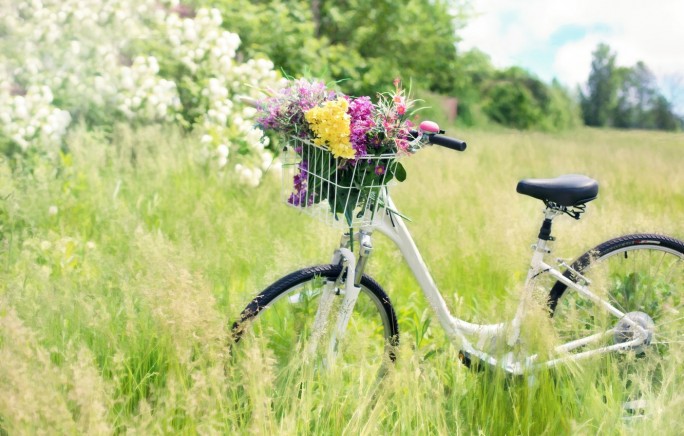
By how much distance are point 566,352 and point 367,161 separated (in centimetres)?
108

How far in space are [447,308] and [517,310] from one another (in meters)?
0.30

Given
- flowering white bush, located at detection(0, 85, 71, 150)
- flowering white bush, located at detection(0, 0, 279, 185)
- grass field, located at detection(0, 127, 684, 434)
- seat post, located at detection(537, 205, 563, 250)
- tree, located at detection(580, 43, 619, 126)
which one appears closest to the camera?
grass field, located at detection(0, 127, 684, 434)

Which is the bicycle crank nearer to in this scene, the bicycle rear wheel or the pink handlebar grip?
the bicycle rear wheel

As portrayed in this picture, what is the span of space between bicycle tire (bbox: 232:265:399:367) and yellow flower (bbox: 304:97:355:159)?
0.51 m

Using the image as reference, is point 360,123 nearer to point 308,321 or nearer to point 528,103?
point 308,321

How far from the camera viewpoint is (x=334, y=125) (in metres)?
2.34

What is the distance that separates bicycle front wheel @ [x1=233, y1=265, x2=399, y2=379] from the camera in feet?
8.58

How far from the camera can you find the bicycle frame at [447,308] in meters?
2.71

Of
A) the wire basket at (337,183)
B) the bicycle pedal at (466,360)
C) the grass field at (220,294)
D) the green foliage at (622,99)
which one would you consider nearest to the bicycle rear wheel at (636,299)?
the grass field at (220,294)

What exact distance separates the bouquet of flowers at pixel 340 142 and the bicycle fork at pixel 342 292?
0.19m

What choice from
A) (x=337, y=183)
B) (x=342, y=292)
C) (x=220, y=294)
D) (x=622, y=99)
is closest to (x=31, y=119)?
(x=220, y=294)

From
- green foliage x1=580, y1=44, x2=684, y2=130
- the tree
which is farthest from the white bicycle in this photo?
the tree

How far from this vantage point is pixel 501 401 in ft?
8.89

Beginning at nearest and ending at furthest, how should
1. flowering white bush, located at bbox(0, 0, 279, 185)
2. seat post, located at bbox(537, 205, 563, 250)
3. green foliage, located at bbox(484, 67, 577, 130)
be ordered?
seat post, located at bbox(537, 205, 563, 250) → flowering white bush, located at bbox(0, 0, 279, 185) → green foliage, located at bbox(484, 67, 577, 130)
